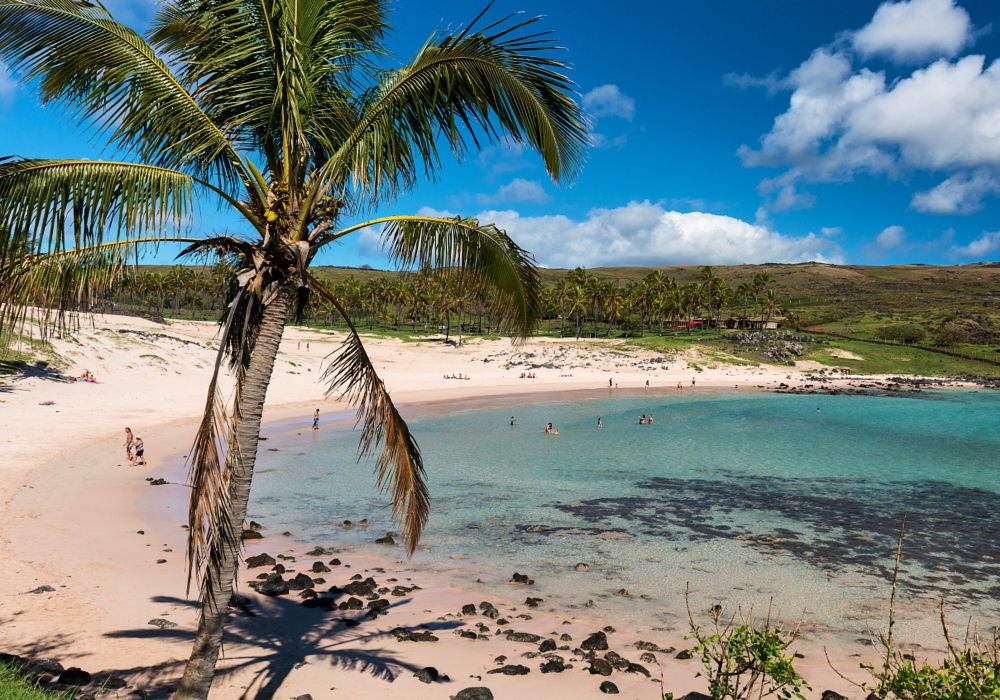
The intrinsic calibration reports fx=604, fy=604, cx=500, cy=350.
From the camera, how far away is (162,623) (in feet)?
31.1

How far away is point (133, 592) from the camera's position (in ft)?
35.6

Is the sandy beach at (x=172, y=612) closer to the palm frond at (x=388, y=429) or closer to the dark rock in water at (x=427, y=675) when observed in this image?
the dark rock in water at (x=427, y=675)


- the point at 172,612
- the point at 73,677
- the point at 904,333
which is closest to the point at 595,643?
the point at 172,612

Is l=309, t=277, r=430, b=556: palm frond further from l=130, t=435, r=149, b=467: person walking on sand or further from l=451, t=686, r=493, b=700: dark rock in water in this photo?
l=130, t=435, r=149, b=467: person walking on sand

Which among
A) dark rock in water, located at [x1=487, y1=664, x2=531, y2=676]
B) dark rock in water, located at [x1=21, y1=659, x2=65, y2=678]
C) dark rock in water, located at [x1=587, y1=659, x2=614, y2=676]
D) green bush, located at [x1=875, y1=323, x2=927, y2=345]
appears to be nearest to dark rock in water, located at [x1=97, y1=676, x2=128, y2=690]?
dark rock in water, located at [x1=21, y1=659, x2=65, y2=678]

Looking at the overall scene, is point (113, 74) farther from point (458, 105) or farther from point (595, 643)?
point (595, 643)

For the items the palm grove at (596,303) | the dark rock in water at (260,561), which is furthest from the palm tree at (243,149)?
the palm grove at (596,303)

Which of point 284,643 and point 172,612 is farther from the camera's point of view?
point 172,612

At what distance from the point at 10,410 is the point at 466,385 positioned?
122 feet

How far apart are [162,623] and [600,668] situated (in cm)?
685

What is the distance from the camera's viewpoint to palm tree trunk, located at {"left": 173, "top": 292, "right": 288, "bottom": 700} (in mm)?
5340

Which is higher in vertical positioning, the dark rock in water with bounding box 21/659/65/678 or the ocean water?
the dark rock in water with bounding box 21/659/65/678

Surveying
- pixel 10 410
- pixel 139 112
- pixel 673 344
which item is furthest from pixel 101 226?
pixel 673 344

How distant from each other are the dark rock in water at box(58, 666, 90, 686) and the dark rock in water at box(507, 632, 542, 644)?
6.11 m
